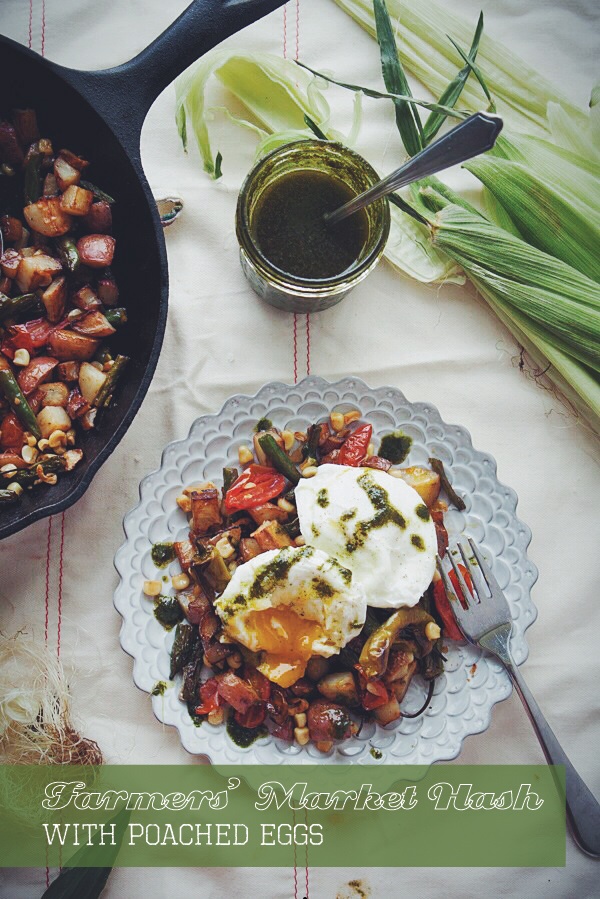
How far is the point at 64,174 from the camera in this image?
2.55 metres

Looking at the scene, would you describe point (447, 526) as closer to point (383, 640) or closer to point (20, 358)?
point (383, 640)

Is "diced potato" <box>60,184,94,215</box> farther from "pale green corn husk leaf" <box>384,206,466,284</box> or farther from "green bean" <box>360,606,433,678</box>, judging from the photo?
"green bean" <box>360,606,433,678</box>

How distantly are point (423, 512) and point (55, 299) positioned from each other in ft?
4.79

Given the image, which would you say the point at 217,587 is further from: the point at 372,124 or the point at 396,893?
the point at 372,124

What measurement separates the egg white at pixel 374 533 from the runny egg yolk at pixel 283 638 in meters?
0.24

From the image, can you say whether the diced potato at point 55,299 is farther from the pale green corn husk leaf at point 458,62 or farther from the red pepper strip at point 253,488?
the pale green corn husk leaf at point 458,62

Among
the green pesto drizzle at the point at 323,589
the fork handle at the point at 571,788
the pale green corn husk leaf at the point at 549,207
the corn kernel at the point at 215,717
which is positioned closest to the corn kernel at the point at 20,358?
the green pesto drizzle at the point at 323,589

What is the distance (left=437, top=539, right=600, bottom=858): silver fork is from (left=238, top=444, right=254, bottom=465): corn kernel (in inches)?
31.5

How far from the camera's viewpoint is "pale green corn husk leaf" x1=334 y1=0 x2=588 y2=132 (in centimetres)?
309

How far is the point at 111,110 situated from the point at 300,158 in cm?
71

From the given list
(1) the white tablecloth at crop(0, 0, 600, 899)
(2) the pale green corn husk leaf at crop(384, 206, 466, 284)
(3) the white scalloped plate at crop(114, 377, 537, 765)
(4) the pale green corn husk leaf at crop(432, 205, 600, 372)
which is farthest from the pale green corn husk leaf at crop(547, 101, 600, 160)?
(3) the white scalloped plate at crop(114, 377, 537, 765)

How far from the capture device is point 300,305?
2908 mm

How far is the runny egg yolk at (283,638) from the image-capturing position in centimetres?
255

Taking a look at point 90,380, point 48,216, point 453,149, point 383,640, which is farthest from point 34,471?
point 453,149
